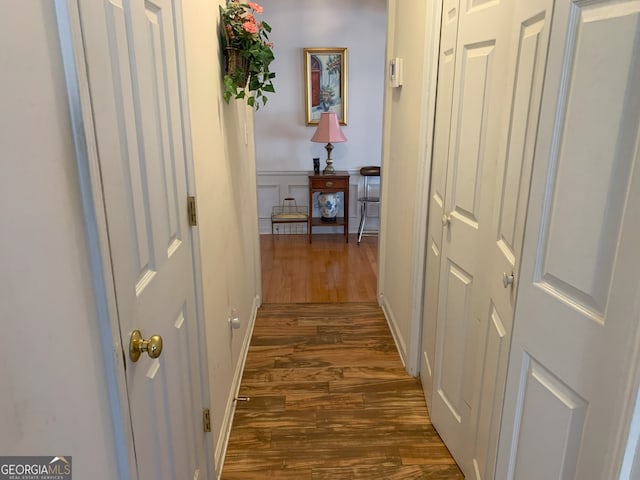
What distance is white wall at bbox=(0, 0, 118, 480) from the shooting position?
576mm

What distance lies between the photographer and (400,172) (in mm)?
2760

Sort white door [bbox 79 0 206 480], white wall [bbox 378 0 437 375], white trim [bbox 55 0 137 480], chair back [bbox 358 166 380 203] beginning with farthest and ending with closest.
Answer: chair back [bbox 358 166 380 203]
white wall [bbox 378 0 437 375]
white door [bbox 79 0 206 480]
white trim [bbox 55 0 137 480]

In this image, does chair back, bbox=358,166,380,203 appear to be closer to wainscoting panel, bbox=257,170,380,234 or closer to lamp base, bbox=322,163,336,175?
wainscoting panel, bbox=257,170,380,234

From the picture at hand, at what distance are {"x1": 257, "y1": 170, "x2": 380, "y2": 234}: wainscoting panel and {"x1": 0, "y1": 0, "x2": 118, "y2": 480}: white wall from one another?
4.47m

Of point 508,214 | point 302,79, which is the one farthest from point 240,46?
point 302,79

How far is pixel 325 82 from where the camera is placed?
16.0 ft

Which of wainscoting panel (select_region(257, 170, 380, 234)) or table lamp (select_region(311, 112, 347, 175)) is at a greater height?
table lamp (select_region(311, 112, 347, 175))

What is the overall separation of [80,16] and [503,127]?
1.16 m

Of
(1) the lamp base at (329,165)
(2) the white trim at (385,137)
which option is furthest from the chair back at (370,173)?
(2) the white trim at (385,137)

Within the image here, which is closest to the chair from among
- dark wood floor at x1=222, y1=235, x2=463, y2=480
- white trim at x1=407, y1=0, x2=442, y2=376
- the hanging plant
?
dark wood floor at x1=222, y1=235, x2=463, y2=480

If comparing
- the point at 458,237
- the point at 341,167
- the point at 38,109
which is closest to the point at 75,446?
the point at 38,109

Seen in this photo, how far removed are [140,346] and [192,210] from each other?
2.01ft

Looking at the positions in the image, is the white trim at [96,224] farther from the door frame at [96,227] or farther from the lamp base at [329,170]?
the lamp base at [329,170]

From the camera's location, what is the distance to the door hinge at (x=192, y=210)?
144 cm
